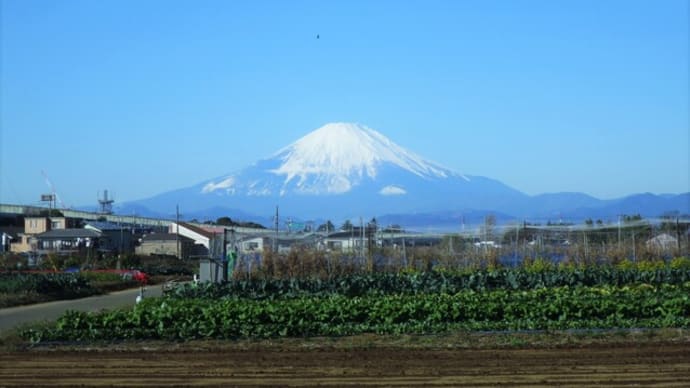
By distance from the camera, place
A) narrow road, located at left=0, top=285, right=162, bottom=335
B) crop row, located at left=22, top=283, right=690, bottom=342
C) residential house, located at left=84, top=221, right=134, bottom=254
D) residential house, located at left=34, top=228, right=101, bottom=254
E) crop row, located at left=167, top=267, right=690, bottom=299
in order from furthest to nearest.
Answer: residential house, located at left=84, top=221, right=134, bottom=254
residential house, located at left=34, top=228, right=101, bottom=254
crop row, located at left=167, top=267, right=690, bottom=299
narrow road, located at left=0, top=285, right=162, bottom=335
crop row, located at left=22, top=283, right=690, bottom=342

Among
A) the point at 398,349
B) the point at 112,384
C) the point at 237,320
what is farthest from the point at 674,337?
the point at 112,384

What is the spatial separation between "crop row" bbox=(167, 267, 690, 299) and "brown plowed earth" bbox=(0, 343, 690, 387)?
7590 mm

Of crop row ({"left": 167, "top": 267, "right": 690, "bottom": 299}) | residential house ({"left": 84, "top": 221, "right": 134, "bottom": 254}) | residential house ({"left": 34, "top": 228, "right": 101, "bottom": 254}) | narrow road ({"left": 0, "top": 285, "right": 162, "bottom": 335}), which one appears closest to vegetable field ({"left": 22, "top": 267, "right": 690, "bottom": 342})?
crop row ({"left": 167, "top": 267, "right": 690, "bottom": 299})

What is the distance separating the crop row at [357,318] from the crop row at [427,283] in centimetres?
361

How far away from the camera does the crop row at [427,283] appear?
2261 centimetres

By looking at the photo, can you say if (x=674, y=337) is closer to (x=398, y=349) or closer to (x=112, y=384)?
(x=398, y=349)

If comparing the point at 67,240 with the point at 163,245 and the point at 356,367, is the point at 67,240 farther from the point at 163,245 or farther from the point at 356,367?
the point at 356,367

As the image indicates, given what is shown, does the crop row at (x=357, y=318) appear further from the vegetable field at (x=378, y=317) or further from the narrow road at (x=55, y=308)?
the narrow road at (x=55, y=308)

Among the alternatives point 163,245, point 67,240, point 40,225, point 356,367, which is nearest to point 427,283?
point 356,367

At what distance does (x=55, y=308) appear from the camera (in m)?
25.0

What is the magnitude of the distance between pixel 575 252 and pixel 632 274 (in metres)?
5.94

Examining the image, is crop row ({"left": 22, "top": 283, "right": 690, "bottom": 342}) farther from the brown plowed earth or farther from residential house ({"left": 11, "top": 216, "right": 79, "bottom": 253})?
residential house ({"left": 11, "top": 216, "right": 79, "bottom": 253})

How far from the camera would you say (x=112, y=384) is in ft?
38.4

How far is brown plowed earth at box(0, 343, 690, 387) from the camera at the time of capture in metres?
11.7
